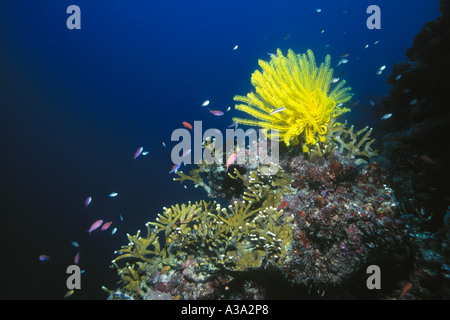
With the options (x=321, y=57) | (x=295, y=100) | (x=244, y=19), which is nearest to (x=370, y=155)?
(x=295, y=100)

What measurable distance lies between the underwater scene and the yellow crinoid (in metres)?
0.03

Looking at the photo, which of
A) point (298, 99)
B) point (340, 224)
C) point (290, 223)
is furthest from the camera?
point (298, 99)

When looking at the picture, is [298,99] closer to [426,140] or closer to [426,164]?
[426,140]

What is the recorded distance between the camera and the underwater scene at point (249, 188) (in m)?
2.93

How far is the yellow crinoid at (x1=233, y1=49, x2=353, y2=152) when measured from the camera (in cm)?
384

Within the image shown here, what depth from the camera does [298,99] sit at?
12.7 feet

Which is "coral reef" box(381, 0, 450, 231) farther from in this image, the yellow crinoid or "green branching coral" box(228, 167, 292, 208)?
"green branching coral" box(228, 167, 292, 208)

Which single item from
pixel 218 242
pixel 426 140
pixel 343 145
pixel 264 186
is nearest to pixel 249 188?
pixel 264 186

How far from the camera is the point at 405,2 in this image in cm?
8594

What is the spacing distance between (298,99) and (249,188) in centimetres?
198

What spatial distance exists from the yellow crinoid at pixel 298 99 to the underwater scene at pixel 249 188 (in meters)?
0.03

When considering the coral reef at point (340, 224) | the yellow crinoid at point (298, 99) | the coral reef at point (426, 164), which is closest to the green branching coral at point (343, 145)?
the yellow crinoid at point (298, 99)
